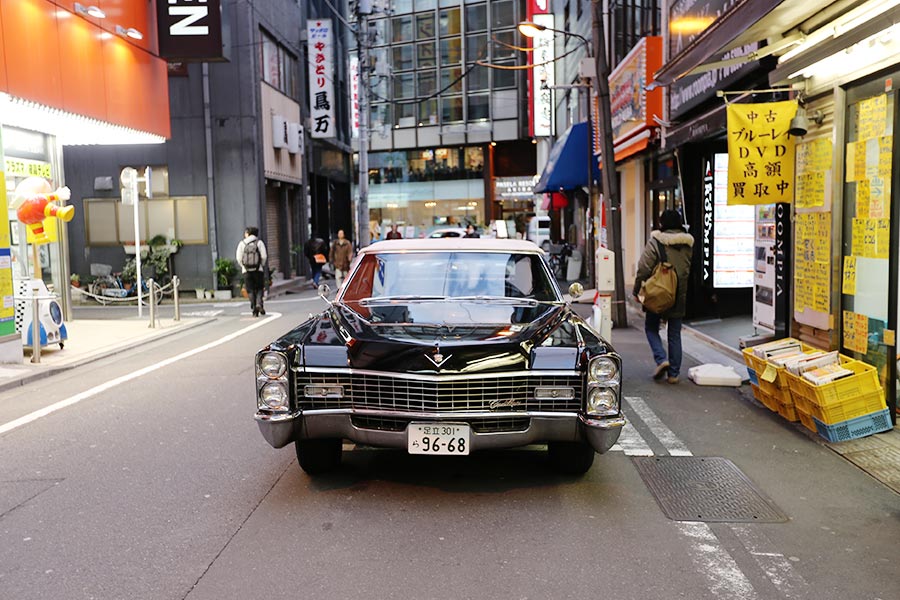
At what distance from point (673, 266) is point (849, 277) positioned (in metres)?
1.83

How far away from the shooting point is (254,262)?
1686 cm

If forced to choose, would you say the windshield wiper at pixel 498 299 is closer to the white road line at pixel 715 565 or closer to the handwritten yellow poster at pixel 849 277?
the white road line at pixel 715 565

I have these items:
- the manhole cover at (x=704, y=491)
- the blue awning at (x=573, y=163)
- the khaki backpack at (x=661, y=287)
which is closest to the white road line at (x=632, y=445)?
the manhole cover at (x=704, y=491)

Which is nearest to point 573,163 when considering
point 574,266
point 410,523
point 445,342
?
point 574,266

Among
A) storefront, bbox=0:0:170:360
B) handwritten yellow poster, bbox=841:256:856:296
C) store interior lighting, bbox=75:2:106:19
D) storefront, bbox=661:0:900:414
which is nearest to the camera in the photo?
storefront, bbox=661:0:900:414

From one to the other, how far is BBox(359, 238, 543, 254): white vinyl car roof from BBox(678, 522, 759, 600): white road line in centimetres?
274

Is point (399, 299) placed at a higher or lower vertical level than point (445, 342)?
higher

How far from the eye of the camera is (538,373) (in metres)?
4.95

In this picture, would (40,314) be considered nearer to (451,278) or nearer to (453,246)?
(453,246)

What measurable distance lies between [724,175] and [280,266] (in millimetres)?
18545

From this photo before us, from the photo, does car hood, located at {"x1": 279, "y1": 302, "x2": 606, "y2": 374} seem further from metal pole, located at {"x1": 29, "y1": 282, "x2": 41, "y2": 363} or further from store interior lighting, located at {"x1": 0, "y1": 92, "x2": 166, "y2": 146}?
store interior lighting, located at {"x1": 0, "y1": 92, "x2": 166, "y2": 146}

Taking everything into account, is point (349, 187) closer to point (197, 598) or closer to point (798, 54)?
point (798, 54)

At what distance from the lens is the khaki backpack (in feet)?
29.1

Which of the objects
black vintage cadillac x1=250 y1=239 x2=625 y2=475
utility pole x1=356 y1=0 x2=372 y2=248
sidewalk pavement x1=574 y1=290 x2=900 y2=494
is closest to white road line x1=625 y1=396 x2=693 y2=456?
sidewalk pavement x1=574 y1=290 x2=900 y2=494
